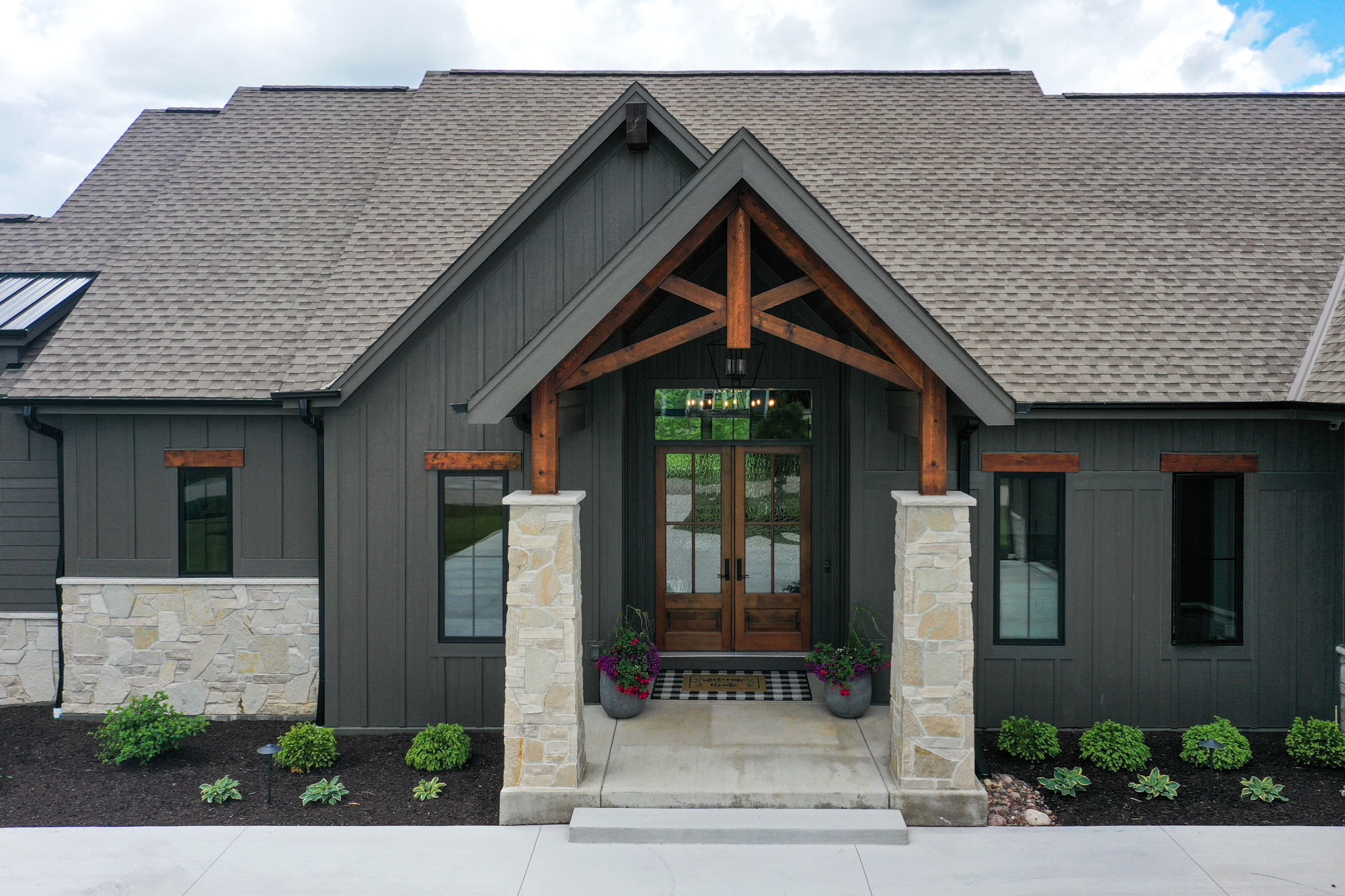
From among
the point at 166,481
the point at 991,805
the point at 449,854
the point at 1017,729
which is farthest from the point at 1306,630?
the point at 166,481

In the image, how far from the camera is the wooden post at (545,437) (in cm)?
575

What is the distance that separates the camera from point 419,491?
24.4ft

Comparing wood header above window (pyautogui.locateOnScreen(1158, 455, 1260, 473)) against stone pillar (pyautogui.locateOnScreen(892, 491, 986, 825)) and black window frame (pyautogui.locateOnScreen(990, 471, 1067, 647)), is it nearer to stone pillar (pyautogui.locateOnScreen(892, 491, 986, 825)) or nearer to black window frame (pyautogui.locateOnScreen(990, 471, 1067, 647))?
black window frame (pyautogui.locateOnScreen(990, 471, 1067, 647))

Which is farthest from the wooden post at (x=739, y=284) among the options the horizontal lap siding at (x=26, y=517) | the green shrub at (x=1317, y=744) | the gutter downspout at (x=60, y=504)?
the horizontal lap siding at (x=26, y=517)

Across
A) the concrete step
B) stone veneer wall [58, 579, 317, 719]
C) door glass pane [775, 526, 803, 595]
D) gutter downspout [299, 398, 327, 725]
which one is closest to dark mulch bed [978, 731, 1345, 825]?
the concrete step

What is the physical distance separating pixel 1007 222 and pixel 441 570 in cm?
689

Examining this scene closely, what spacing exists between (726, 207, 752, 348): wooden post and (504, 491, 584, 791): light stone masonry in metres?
1.66

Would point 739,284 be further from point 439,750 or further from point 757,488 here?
point 439,750

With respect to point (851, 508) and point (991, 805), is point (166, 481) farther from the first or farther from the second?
point (991, 805)

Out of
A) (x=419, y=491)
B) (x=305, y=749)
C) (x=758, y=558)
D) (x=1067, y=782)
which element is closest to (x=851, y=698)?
(x=1067, y=782)

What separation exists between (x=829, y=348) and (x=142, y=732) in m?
6.29

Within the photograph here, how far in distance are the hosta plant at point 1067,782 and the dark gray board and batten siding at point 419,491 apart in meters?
4.07

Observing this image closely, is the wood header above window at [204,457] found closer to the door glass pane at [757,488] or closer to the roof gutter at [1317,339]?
the door glass pane at [757,488]

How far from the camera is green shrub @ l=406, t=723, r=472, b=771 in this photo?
21.6 ft
